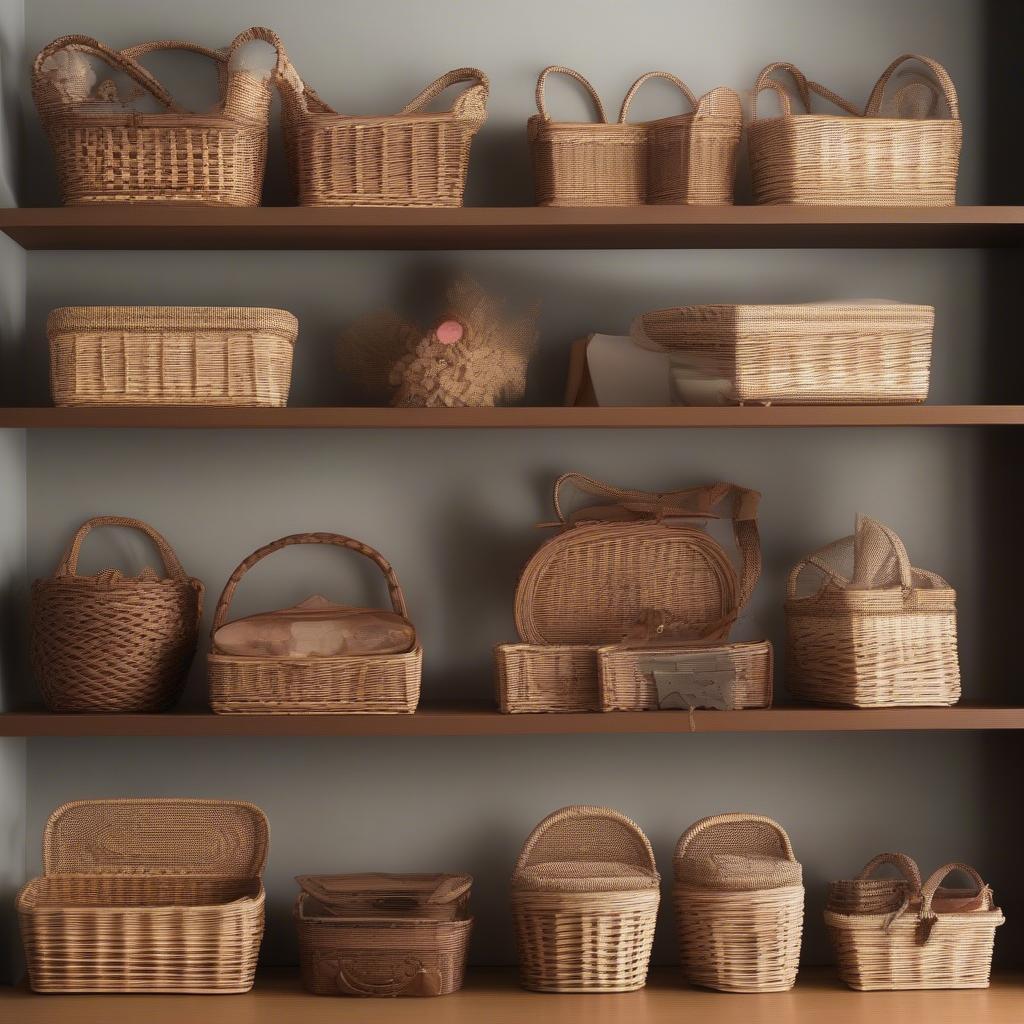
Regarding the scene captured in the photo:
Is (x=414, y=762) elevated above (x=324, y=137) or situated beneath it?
situated beneath

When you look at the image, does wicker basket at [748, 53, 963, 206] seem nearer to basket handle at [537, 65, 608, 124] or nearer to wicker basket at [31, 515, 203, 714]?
basket handle at [537, 65, 608, 124]

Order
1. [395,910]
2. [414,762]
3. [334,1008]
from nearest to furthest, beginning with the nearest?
1. [334,1008]
2. [395,910]
3. [414,762]

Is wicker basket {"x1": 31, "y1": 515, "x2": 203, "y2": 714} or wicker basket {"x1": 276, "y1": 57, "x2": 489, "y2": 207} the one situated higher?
wicker basket {"x1": 276, "y1": 57, "x2": 489, "y2": 207}

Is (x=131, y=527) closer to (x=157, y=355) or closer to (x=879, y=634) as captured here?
(x=157, y=355)

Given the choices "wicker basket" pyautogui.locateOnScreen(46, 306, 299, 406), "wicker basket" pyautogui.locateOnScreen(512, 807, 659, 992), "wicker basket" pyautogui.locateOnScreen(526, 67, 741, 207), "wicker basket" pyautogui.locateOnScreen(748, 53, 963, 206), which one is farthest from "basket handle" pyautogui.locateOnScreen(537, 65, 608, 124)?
"wicker basket" pyautogui.locateOnScreen(512, 807, 659, 992)

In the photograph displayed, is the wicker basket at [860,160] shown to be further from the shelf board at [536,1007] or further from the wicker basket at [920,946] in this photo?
the shelf board at [536,1007]

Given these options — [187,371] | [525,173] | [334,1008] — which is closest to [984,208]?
[525,173]

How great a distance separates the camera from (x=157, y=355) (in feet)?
8.79

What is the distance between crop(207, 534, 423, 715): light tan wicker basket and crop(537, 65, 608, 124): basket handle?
3.93 feet

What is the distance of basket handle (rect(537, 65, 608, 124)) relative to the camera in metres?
2.83

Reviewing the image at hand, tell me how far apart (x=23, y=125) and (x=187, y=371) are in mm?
770

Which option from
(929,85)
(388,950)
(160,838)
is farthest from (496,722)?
(929,85)

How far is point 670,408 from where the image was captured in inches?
105

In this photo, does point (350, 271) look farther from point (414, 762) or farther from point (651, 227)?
point (414, 762)
